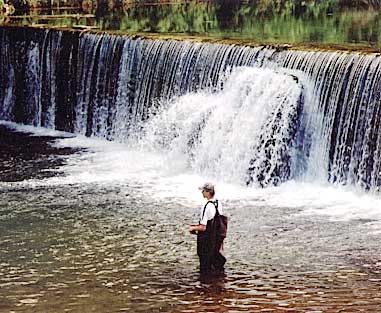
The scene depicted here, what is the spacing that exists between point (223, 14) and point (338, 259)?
2610cm

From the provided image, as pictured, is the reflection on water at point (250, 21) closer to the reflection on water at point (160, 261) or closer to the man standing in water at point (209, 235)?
the reflection on water at point (160, 261)

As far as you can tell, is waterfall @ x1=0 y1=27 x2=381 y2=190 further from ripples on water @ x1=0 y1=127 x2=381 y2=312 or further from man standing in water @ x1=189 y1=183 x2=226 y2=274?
man standing in water @ x1=189 y1=183 x2=226 y2=274

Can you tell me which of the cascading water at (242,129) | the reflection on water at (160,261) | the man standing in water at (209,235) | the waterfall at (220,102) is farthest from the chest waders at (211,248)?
the cascading water at (242,129)

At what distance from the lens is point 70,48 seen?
84.5 feet

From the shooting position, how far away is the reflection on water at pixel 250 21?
1054 inches

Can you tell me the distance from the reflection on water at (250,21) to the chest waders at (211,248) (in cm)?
1171

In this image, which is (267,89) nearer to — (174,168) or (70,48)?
(174,168)

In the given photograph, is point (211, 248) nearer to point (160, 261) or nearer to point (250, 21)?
point (160, 261)

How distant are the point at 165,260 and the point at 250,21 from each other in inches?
827

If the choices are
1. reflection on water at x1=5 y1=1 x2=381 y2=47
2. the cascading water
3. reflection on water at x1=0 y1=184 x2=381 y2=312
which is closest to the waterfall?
the cascading water

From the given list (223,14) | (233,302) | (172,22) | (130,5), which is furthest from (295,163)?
(130,5)

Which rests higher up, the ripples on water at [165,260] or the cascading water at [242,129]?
the cascading water at [242,129]

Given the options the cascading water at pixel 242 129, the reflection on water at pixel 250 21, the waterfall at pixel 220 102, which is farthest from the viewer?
the reflection on water at pixel 250 21

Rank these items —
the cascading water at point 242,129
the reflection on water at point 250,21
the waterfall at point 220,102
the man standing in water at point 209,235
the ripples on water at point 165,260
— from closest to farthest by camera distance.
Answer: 1. the ripples on water at point 165,260
2. the man standing in water at point 209,235
3. the waterfall at point 220,102
4. the cascading water at point 242,129
5. the reflection on water at point 250,21
